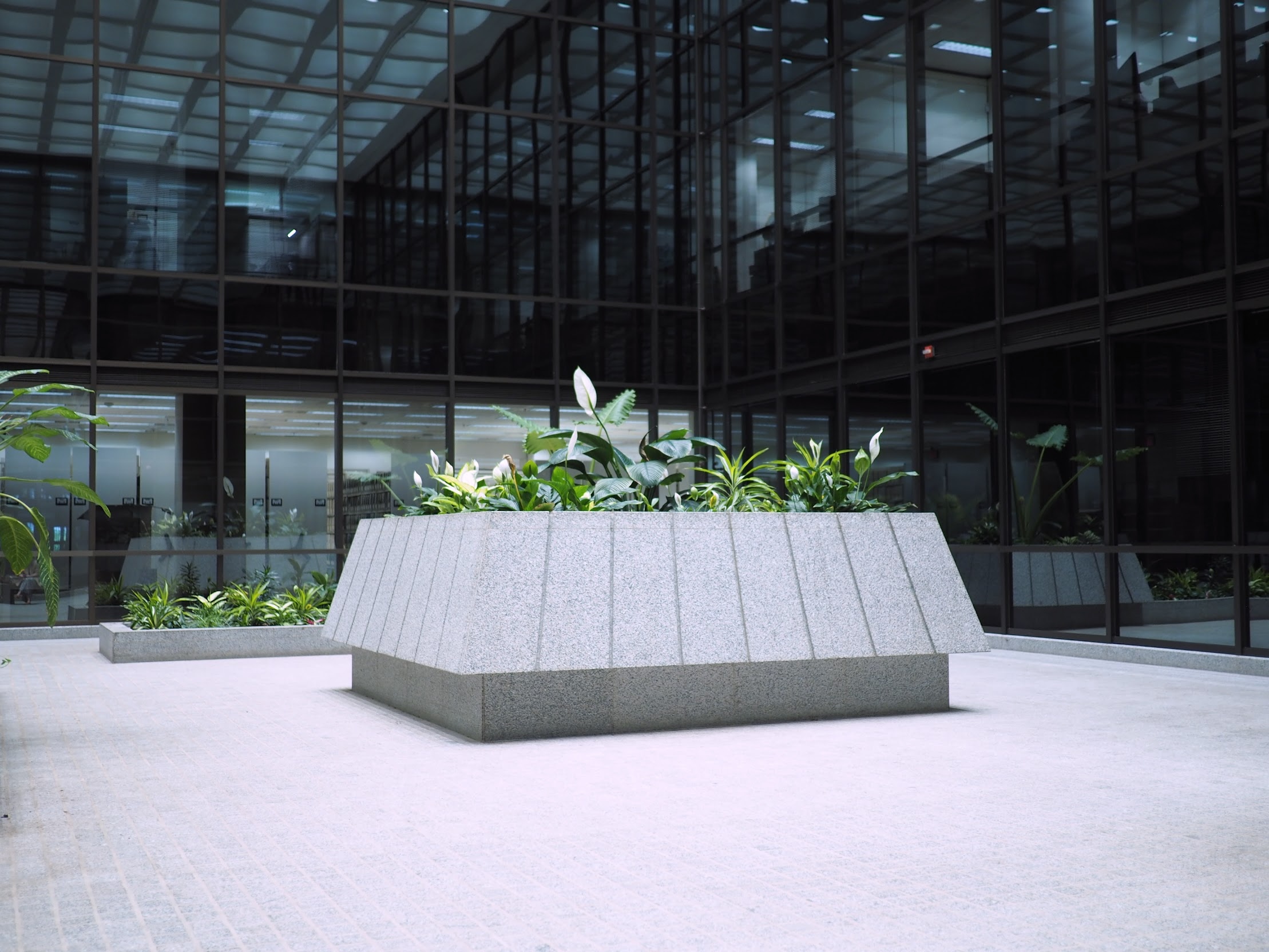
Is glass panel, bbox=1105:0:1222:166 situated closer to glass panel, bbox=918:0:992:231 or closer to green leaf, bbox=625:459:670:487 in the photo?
glass panel, bbox=918:0:992:231

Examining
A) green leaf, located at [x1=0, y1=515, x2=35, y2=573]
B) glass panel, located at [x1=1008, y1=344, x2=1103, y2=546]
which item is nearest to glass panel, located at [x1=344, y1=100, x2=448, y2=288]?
glass panel, located at [x1=1008, y1=344, x2=1103, y2=546]

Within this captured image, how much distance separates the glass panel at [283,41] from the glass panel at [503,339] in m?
4.10

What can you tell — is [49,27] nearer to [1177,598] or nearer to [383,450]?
[383,450]

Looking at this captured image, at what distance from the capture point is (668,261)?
69.5 ft

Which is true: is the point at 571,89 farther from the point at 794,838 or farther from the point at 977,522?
the point at 794,838

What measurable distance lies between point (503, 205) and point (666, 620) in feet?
42.7

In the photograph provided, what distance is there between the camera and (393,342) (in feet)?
63.4

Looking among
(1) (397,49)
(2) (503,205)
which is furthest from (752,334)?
(1) (397,49)

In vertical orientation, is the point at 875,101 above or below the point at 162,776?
above

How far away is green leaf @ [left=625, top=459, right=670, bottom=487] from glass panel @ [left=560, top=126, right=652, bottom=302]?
11.4 meters

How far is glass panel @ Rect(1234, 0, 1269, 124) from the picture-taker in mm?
11906

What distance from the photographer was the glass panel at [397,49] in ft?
64.1

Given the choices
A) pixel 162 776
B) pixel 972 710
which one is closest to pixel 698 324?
pixel 972 710

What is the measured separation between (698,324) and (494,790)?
15.6 meters
